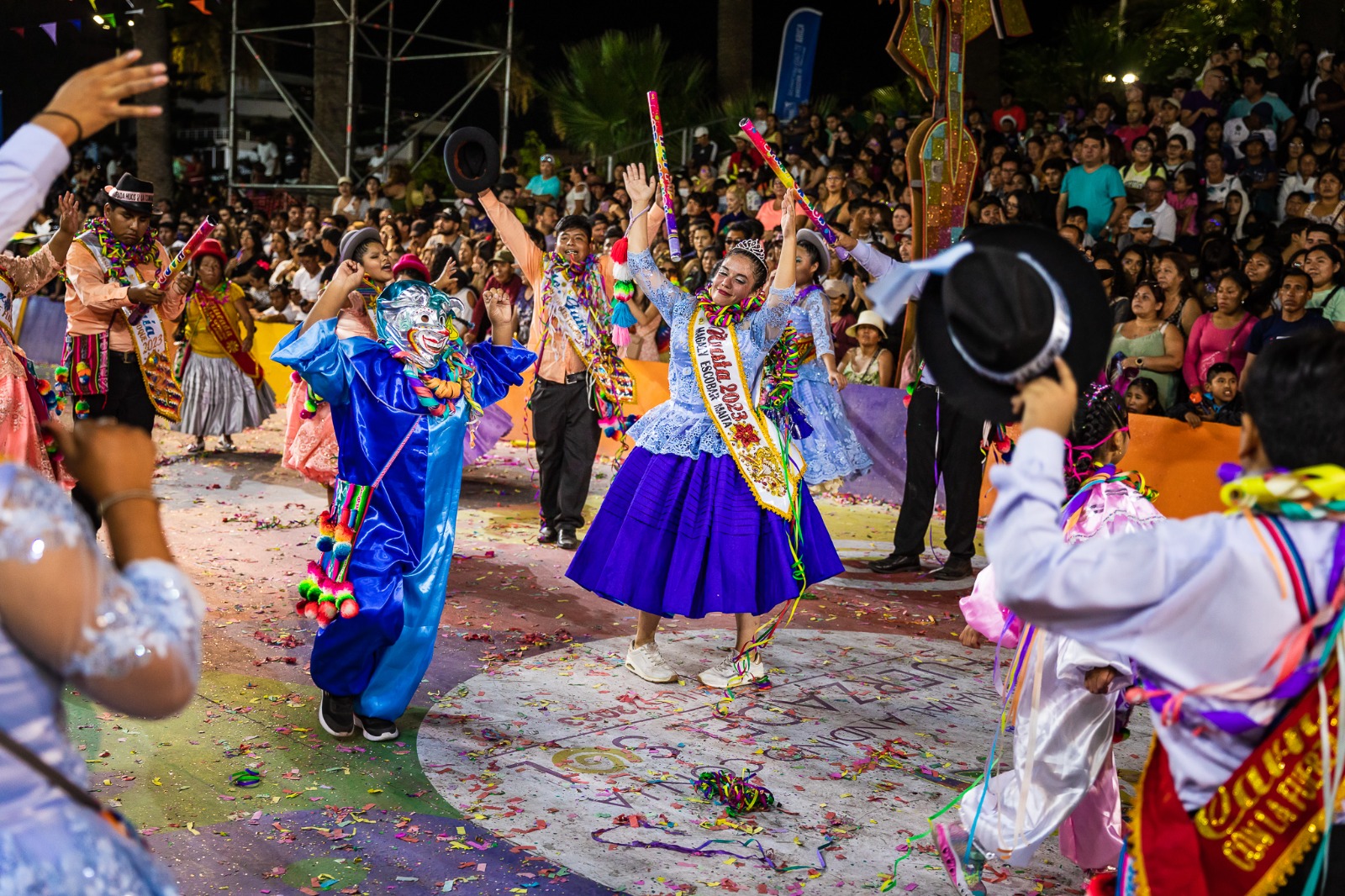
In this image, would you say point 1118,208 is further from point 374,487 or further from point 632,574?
point 374,487

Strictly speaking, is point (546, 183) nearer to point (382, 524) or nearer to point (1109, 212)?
point (1109, 212)

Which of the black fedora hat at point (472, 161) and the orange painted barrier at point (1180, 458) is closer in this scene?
the black fedora hat at point (472, 161)

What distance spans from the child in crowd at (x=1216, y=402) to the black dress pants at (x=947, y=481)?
4.42 feet

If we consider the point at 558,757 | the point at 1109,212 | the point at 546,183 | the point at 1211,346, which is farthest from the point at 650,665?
the point at 546,183

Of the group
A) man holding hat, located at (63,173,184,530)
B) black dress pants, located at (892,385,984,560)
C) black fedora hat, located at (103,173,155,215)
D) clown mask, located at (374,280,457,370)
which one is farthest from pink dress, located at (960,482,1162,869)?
black fedora hat, located at (103,173,155,215)

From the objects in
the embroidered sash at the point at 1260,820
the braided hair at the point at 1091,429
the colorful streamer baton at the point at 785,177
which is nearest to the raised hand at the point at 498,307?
the colorful streamer baton at the point at 785,177

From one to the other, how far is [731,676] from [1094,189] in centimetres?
688

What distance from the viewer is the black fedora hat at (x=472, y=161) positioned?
5.62 meters

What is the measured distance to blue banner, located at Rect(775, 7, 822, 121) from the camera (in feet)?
56.3

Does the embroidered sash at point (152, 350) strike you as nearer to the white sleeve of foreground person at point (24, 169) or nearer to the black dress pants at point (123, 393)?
the black dress pants at point (123, 393)

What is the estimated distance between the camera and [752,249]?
5.71 meters

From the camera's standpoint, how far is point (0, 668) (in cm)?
171

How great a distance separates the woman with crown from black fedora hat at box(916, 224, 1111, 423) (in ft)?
10.4

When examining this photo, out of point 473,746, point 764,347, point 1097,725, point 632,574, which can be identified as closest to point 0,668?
point 1097,725
